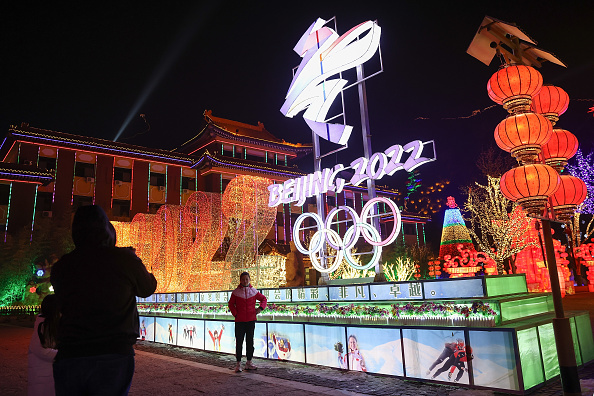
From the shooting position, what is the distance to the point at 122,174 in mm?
28266

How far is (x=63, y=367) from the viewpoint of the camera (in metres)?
1.81

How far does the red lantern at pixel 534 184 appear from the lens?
5637 mm

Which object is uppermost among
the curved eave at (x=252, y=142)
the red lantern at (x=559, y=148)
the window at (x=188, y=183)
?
the curved eave at (x=252, y=142)

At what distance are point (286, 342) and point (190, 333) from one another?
3.54 meters

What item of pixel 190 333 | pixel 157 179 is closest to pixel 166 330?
pixel 190 333

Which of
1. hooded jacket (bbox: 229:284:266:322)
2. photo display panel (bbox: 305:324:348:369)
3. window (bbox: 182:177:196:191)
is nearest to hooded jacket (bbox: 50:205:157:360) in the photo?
hooded jacket (bbox: 229:284:266:322)

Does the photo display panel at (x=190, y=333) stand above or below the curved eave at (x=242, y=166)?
below

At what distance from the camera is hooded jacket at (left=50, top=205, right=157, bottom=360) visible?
1847 mm

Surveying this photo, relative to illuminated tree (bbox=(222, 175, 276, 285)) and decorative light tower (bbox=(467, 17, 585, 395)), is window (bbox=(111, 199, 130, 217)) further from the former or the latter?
decorative light tower (bbox=(467, 17, 585, 395))

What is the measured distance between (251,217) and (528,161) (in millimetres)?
8085

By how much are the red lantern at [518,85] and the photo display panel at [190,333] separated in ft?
25.7

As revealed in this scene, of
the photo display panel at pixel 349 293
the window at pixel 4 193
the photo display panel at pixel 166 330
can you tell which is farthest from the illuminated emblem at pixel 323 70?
the window at pixel 4 193

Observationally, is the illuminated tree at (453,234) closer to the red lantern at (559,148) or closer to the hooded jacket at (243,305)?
the red lantern at (559,148)

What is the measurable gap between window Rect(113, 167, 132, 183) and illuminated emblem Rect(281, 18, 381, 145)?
2002cm
